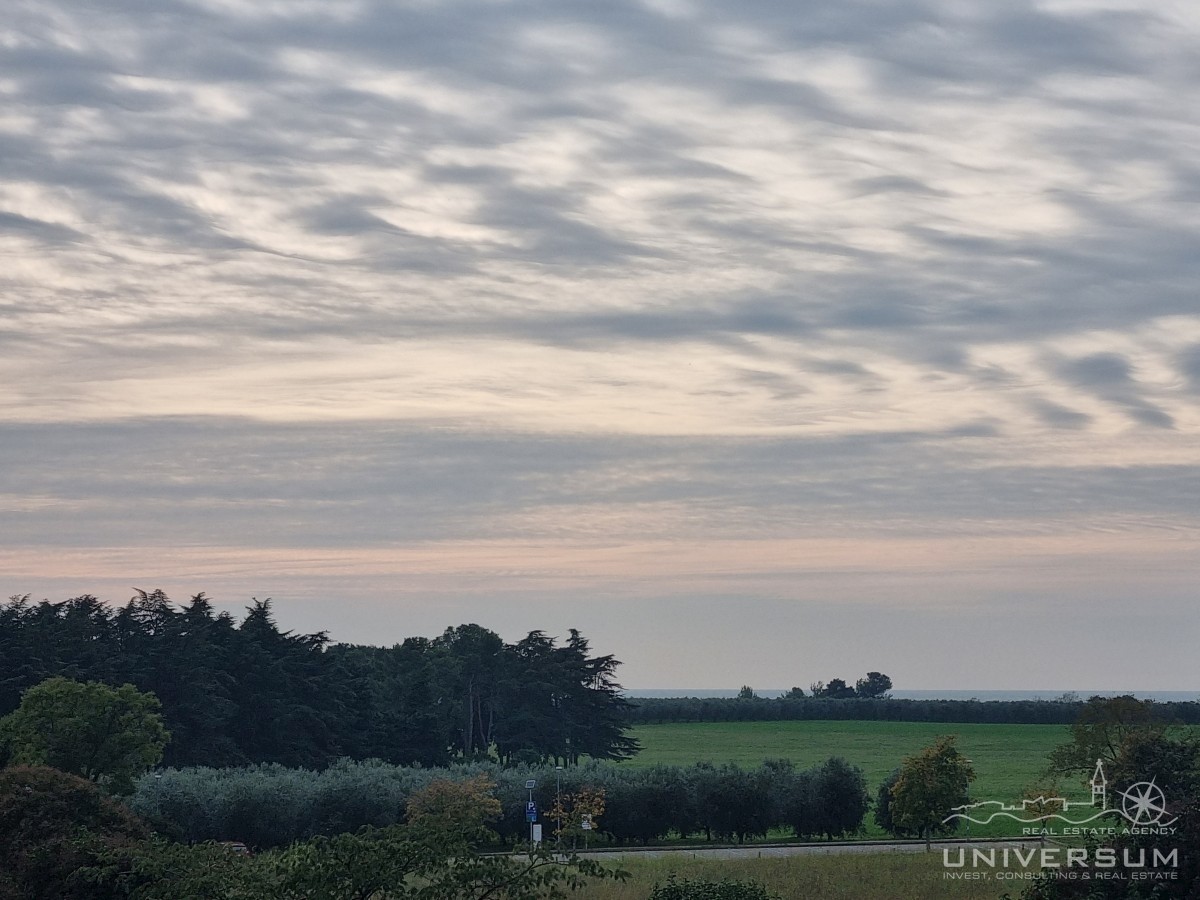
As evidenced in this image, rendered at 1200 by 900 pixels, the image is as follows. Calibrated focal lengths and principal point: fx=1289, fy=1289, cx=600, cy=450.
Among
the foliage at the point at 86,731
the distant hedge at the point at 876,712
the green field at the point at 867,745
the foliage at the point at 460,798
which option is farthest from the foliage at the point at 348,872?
the distant hedge at the point at 876,712

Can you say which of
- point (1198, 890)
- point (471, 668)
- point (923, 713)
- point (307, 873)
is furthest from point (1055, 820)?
point (923, 713)

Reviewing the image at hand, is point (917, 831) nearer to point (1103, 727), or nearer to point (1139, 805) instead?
point (1103, 727)

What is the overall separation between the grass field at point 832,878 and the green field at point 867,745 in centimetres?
2037

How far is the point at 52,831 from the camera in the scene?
20.3 meters

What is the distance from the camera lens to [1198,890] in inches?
733

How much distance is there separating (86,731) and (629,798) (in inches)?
1058

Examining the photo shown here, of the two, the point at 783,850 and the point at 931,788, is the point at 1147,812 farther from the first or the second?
the point at 783,850

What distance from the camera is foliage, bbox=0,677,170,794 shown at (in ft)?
182

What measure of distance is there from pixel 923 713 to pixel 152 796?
472 ft

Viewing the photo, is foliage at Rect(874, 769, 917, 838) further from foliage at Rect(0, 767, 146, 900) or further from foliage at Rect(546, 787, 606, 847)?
foliage at Rect(0, 767, 146, 900)

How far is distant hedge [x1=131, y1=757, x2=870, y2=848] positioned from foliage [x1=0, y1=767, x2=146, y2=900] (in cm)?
4268

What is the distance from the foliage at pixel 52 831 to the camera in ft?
62.5

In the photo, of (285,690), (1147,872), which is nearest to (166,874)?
(1147,872)

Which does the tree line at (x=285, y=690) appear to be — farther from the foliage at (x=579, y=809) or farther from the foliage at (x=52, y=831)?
the foliage at (x=52, y=831)
